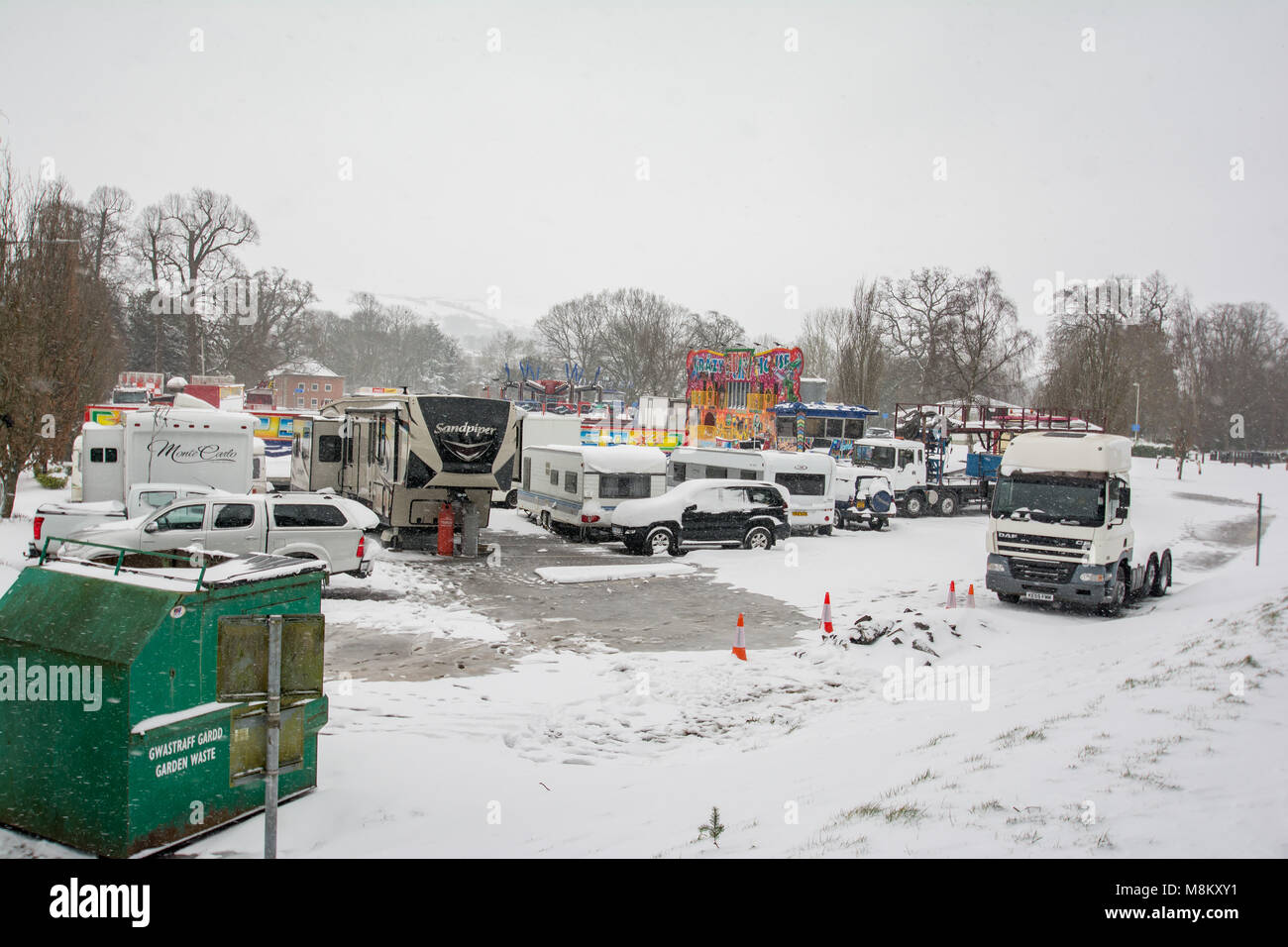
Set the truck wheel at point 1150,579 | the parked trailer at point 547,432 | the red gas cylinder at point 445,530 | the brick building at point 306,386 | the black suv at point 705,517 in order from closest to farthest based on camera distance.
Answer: the truck wheel at point 1150,579, the red gas cylinder at point 445,530, the black suv at point 705,517, the parked trailer at point 547,432, the brick building at point 306,386

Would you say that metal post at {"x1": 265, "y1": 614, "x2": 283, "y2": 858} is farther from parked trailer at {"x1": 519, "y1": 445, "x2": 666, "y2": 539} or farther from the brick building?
the brick building

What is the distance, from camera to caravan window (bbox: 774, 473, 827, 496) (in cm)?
2478

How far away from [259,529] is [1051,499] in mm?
13182

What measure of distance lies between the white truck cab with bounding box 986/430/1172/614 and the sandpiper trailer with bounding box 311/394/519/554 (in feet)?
32.6

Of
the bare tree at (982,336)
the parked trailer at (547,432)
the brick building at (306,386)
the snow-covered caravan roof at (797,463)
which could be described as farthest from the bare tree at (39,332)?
the brick building at (306,386)

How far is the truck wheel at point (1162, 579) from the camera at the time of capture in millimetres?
16719

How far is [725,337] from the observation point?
77.6 meters

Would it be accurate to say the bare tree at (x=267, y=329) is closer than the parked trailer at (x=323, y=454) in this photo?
No

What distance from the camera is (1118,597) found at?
14.8m

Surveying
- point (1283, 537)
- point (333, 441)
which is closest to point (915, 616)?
point (333, 441)

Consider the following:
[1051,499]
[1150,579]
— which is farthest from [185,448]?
[1150,579]

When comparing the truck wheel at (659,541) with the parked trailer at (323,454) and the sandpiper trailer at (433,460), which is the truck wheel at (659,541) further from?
the parked trailer at (323,454)

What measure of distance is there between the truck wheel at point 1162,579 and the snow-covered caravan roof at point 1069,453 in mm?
2662

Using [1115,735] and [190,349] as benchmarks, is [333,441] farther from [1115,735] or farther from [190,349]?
[190,349]
